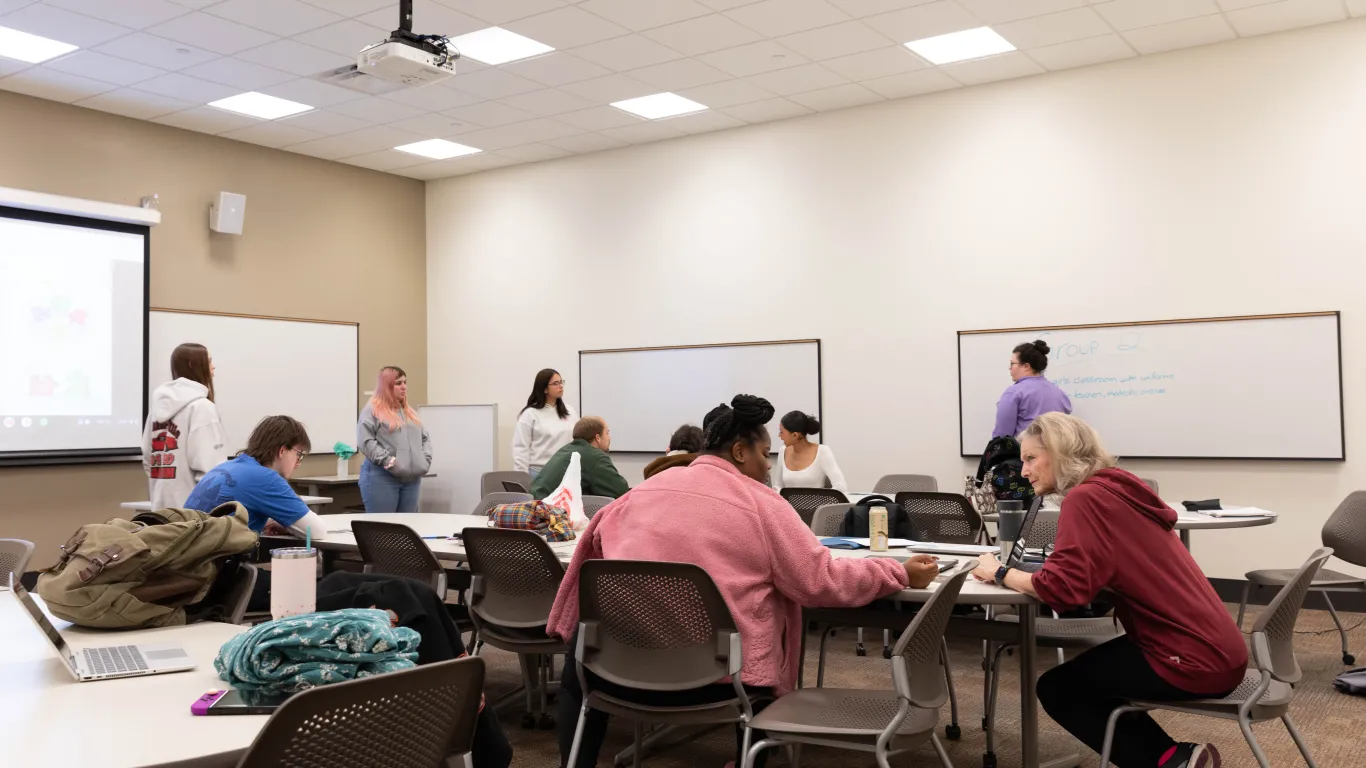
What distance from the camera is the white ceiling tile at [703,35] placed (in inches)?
234

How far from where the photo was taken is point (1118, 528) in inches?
105

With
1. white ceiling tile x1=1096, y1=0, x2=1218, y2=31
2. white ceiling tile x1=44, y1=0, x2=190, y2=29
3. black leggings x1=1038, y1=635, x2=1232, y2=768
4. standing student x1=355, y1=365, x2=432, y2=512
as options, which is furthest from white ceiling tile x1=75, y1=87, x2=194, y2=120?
black leggings x1=1038, y1=635, x2=1232, y2=768

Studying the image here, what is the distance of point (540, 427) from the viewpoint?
7.57m

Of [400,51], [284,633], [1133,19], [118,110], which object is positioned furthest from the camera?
[118,110]

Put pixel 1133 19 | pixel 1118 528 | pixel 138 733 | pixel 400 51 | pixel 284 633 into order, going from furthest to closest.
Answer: pixel 1133 19
pixel 400 51
pixel 1118 528
pixel 284 633
pixel 138 733

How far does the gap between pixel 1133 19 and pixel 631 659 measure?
497cm

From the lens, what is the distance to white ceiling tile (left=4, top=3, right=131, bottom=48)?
5703 millimetres

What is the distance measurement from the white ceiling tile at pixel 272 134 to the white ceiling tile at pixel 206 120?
0.09m

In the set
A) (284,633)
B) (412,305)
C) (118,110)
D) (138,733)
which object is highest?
(118,110)

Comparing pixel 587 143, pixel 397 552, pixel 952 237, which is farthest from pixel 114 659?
pixel 587 143

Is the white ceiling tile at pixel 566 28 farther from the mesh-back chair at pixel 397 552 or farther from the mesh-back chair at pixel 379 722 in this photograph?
the mesh-back chair at pixel 379 722

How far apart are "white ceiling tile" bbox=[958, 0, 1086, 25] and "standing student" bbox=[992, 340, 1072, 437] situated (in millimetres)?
1856

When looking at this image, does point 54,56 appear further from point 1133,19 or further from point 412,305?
point 1133,19

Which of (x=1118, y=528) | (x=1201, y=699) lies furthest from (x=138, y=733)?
(x=1201, y=699)
